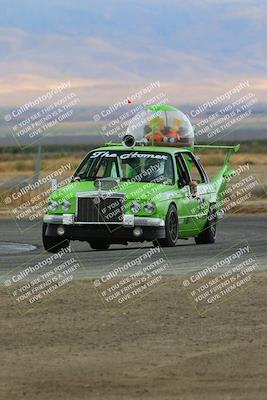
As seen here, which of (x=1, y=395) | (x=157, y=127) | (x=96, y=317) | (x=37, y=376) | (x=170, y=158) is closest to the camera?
(x=1, y=395)

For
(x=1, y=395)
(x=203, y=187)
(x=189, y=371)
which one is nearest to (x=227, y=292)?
(x=189, y=371)

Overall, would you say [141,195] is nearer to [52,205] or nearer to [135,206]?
[135,206]

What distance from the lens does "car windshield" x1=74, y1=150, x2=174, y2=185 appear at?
22312mm

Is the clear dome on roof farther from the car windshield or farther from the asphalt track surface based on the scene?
the asphalt track surface

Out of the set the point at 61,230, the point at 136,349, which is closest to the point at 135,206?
the point at 61,230

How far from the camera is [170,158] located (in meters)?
22.7

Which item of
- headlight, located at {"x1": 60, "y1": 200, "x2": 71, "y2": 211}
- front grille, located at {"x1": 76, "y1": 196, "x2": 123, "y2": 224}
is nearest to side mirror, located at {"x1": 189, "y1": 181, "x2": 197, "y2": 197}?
front grille, located at {"x1": 76, "y1": 196, "x2": 123, "y2": 224}

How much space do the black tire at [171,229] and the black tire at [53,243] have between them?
1.66 metres

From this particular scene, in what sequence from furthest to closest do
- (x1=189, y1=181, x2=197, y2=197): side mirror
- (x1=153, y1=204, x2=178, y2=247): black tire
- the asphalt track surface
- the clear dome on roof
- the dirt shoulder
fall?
the clear dome on roof < (x1=189, y1=181, x2=197, y2=197): side mirror < (x1=153, y1=204, x2=178, y2=247): black tire < the asphalt track surface < the dirt shoulder

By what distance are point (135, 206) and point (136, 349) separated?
927 cm

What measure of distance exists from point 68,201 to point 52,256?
3.95ft

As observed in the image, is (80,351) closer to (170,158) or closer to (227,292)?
(227,292)

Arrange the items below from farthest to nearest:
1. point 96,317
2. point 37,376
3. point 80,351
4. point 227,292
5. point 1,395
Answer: point 227,292
point 96,317
point 80,351
point 37,376
point 1,395

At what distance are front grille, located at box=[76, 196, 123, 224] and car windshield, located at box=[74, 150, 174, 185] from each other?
1.08 meters
